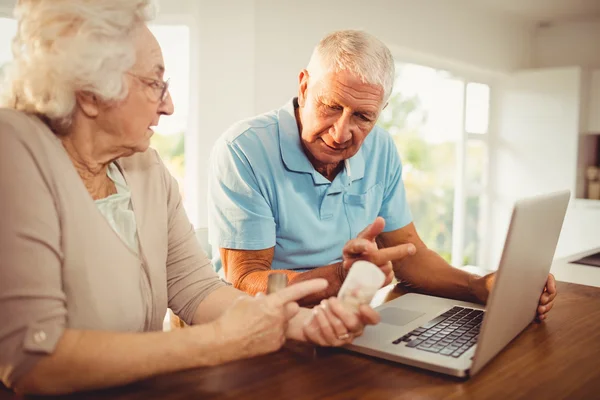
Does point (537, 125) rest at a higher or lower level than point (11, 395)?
higher

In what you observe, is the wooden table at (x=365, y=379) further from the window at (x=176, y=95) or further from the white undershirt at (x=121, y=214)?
the window at (x=176, y=95)

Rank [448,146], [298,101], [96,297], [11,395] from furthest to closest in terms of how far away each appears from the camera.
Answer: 1. [448,146]
2. [298,101]
3. [96,297]
4. [11,395]

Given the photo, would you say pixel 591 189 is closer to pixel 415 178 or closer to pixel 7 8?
pixel 415 178

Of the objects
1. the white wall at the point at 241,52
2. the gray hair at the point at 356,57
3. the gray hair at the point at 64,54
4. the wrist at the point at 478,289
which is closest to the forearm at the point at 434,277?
the wrist at the point at 478,289

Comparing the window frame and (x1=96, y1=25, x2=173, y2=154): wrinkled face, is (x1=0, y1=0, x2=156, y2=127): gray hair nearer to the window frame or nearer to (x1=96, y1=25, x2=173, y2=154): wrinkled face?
(x1=96, y1=25, x2=173, y2=154): wrinkled face

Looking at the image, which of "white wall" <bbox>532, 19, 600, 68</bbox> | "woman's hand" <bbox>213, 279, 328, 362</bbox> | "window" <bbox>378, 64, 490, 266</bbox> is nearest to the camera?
"woman's hand" <bbox>213, 279, 328, 362</bbox>

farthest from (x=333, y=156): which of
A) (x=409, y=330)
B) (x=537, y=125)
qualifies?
(x=537, y=125)

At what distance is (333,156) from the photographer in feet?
5.40

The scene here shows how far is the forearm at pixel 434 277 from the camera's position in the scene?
1.46m

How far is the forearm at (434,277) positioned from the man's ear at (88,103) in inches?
38.5

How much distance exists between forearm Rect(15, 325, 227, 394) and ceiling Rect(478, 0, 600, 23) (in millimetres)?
4758

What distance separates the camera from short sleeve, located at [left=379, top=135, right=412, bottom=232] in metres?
1.84

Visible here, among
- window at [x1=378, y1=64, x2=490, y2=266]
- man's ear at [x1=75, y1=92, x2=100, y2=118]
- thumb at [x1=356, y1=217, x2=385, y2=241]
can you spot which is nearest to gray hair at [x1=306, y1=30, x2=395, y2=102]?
thumb at [x1=356, y1=217, x2=385, y2=241]

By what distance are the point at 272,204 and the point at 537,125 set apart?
14.6ft
